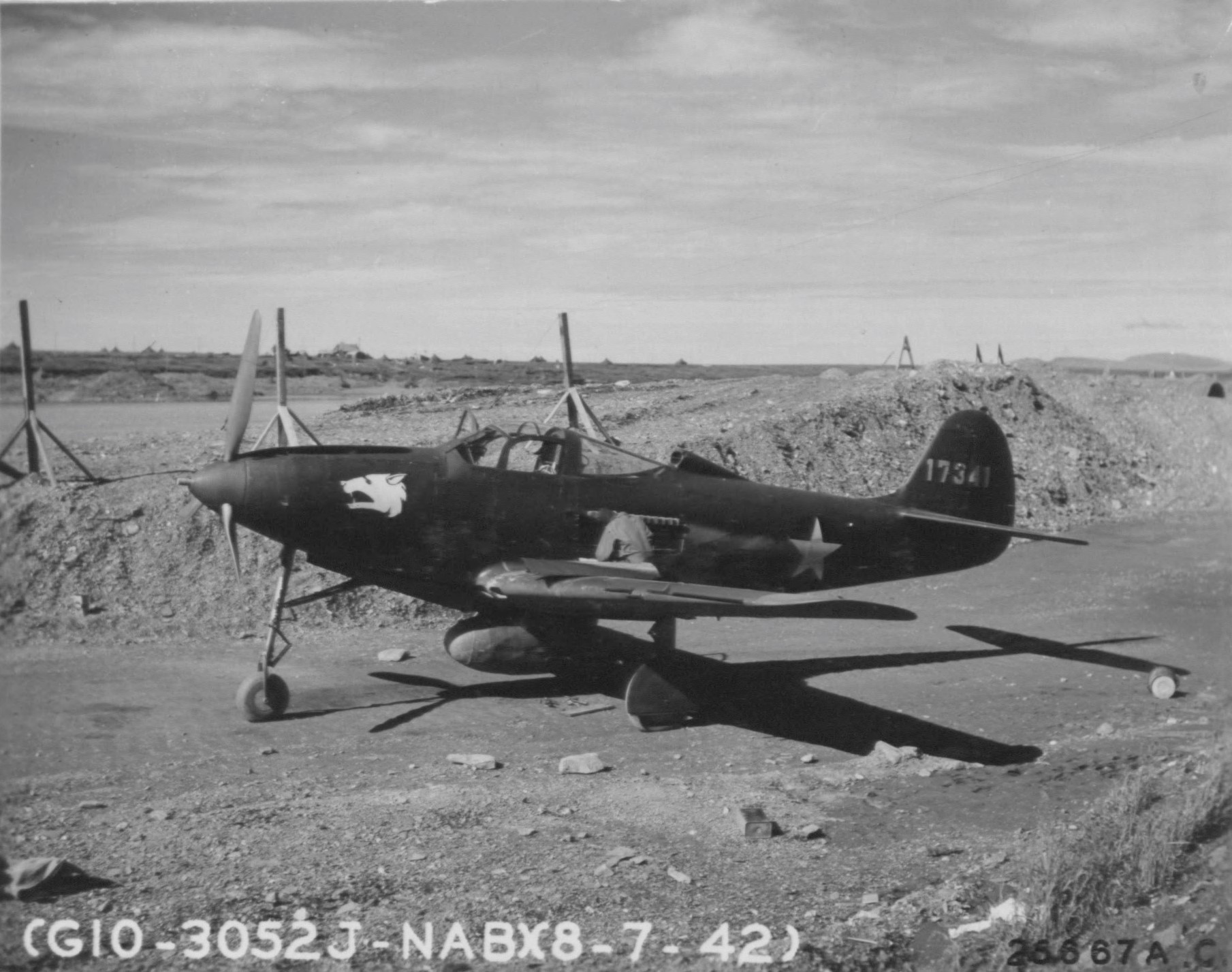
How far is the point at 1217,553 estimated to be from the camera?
14469mm

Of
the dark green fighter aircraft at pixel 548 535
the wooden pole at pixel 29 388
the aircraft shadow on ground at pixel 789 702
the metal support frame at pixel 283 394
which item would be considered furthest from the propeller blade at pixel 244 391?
the wooden pole at pixel 29 388

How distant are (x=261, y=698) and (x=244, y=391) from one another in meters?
2.30

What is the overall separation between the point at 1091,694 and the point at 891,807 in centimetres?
342

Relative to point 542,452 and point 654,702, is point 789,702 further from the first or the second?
point 542,452

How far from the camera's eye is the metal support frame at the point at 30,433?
994 centimetres

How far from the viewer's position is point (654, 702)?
759cm

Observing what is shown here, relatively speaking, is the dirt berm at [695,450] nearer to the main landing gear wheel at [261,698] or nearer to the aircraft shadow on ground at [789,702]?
the aircraft shadow on ground at [789,702]

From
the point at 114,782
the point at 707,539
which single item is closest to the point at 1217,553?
the point at 707,539

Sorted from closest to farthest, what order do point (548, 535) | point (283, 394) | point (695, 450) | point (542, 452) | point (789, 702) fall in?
point (548, 535), point (542, 452), point (789, 702), point (283, 394), point (695, 450)

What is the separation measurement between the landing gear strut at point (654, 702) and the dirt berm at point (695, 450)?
3912mm

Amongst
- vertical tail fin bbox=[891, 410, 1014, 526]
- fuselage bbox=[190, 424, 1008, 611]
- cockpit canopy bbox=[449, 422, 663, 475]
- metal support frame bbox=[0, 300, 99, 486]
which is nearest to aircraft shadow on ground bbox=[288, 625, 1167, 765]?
fuselage bbox=[190, 424, 1008, 611]

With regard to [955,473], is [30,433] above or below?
above

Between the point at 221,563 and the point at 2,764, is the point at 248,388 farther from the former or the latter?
the point at 221,563

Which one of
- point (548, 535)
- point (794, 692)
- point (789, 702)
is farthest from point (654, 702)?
point (794, 692)
